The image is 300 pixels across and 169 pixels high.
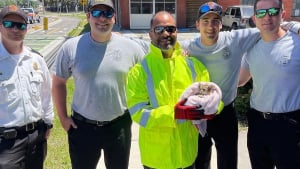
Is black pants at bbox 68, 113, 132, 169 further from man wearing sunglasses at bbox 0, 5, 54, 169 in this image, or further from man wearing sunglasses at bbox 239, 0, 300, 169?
man wearing sunglasses at bbox 239, 0, 300, 169

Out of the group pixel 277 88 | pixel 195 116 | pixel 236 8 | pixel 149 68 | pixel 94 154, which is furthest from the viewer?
pixel 236 8

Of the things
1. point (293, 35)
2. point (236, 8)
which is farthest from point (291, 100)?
point (236, 8)

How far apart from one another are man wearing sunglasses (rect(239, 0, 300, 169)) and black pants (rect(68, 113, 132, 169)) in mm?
1307

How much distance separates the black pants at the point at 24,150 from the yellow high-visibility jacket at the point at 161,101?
3.58ft

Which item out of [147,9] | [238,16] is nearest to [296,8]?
[238,16]

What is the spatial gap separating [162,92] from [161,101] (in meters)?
0.07

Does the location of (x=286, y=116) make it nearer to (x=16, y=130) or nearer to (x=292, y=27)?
(x=292, y=27)

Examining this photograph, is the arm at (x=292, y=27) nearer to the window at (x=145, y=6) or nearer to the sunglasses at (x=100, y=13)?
the sunglasses at (x=100, y=13)

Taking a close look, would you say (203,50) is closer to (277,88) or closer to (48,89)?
(277,88)

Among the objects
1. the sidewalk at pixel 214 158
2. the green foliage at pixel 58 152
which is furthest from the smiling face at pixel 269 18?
the green foliage at pixel 58 152

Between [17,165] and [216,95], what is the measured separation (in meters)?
1.87

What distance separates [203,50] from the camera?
11.6 ft

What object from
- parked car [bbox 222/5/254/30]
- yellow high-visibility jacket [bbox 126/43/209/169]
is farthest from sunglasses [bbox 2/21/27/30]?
parked car [bbox 222/5/254/30]

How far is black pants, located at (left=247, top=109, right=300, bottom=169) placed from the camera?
3.22 m
